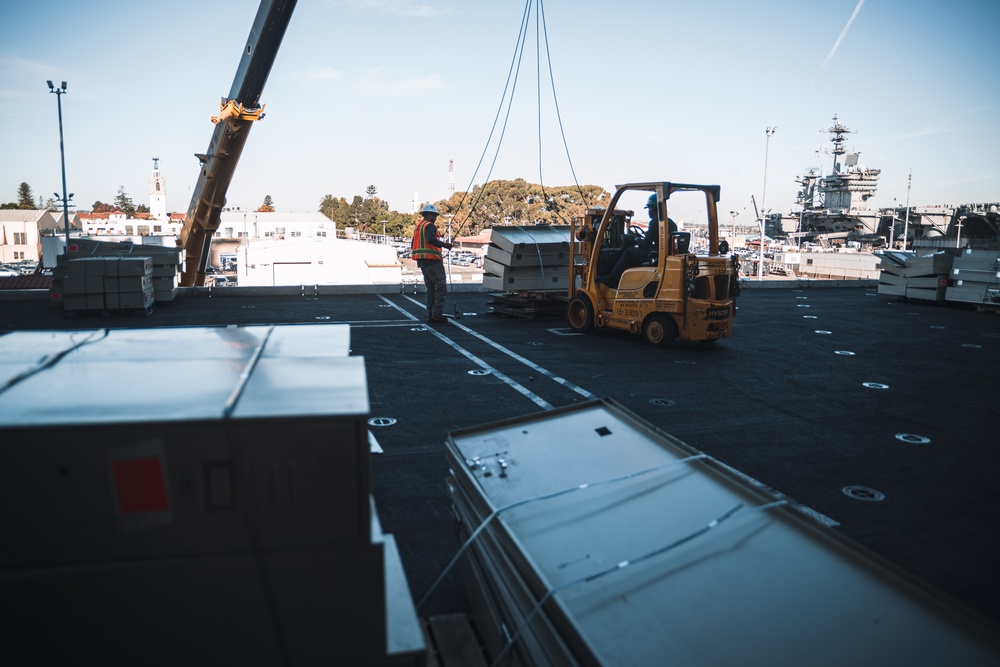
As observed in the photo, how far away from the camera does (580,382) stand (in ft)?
26.7

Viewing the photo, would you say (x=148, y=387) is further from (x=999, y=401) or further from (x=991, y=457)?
(x=999, y=401)

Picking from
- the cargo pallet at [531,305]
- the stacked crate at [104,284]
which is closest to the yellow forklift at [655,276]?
the cargo pallet at [531,305]

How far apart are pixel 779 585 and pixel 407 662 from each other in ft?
4.25

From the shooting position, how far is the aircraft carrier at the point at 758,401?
4250 mm

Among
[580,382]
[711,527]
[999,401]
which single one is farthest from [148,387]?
[999,401]

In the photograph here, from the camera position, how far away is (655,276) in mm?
10180

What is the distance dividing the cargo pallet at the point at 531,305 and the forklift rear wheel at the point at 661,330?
2778mm

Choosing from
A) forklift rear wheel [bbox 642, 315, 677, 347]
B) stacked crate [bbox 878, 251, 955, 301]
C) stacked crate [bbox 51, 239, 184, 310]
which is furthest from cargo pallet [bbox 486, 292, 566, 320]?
stacked crate [bbox 878, 251, 955, 301]

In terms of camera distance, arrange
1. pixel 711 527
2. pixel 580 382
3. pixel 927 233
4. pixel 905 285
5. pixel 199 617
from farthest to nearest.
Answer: pixel 927 233, pixel 905 285, pixel 580 382, pixel 711 527, pixel 199 617

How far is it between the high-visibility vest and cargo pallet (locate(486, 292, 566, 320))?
1945 mm

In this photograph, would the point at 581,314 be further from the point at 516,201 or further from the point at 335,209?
the point at 335,209

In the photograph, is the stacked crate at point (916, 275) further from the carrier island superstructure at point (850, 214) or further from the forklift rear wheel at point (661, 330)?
the carrier island superstructure at point (850, 214)

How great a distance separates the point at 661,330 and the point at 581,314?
185 cm

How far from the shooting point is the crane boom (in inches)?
498
